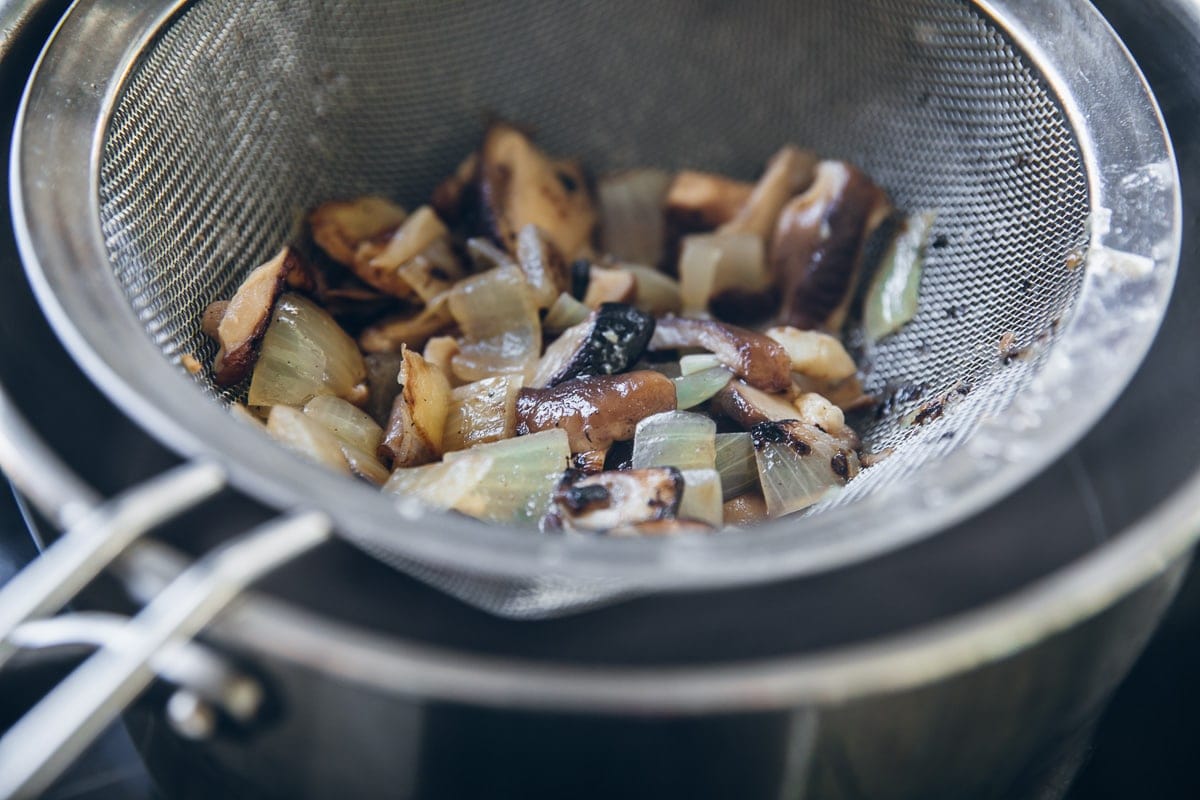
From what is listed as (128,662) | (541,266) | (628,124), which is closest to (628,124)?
(628,124)

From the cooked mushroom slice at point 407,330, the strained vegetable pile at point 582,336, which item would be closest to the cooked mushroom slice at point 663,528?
the strained vegetable pile at point 582,336

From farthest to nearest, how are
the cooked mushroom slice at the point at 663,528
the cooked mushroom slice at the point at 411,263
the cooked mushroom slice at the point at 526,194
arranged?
the cooked mushroom slice at the point at 526,194
the cooked mushroom slice at the point at 411,263
the cooked mushroom slice at the point at 663,528

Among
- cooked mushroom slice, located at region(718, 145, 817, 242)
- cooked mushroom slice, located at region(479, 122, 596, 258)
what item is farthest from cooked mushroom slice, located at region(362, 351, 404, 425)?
cooked mushroom slice, located at region(718, 145, 817, 242)

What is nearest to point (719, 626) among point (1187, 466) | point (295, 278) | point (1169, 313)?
point (1187, 466)

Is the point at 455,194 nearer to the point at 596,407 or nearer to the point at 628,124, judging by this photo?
the point at 628,124

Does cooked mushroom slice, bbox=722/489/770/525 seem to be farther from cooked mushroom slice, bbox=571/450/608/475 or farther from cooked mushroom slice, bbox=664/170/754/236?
cooked mushroom slice, bbox=664/170/754/236

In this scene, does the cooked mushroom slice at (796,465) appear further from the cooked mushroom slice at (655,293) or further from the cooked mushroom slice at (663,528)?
the cooked mushroom slice at (655,293)
